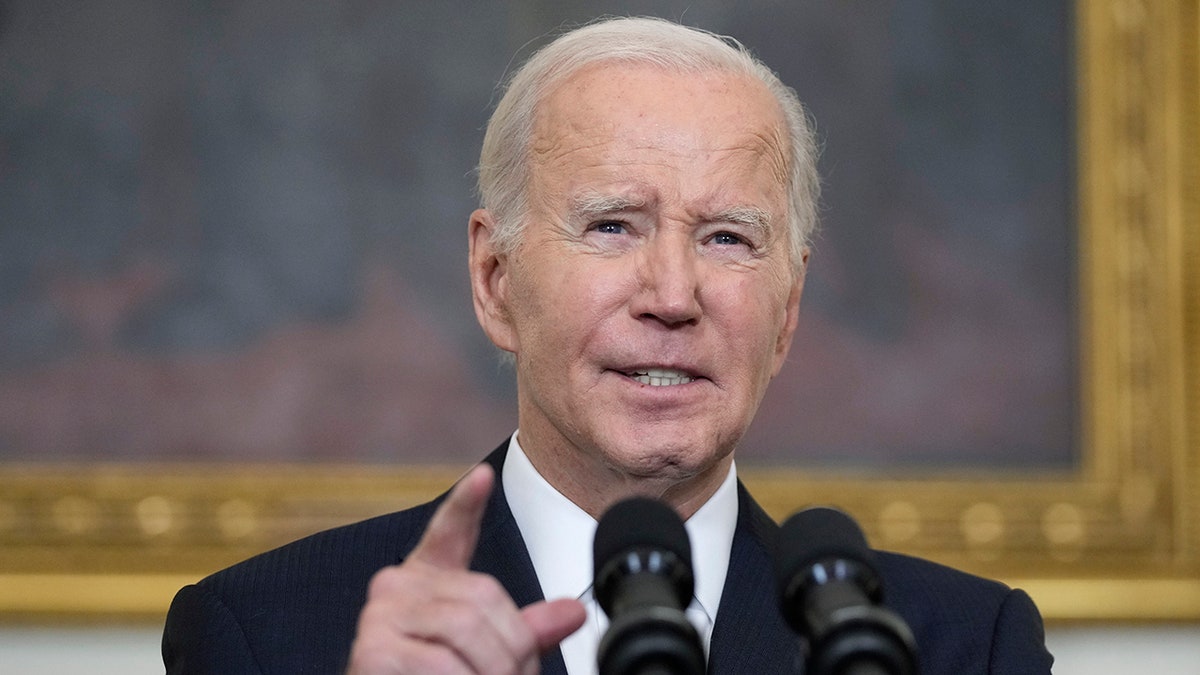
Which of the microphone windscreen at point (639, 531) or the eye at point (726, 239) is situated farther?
the eye at point (726, 239)

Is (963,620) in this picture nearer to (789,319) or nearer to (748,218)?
(789,319)

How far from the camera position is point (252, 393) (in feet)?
11.6

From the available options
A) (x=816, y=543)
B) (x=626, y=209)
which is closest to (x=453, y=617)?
(x=816, y=543)

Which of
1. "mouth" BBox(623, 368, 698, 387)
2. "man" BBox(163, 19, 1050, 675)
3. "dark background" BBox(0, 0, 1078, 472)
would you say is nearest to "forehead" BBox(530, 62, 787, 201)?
"man" BBox(163, 19, 1050, 675)

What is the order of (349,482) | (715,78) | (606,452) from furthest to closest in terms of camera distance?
(349,482), (715,78), (606,452)

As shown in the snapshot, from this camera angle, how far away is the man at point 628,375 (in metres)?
2.00

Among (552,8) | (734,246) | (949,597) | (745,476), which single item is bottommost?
(949,597)

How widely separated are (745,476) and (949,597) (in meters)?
1.34

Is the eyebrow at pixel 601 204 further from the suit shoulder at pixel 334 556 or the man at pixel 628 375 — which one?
the suit shoulder at pixel 334 556

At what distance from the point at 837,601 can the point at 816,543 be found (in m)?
0.09

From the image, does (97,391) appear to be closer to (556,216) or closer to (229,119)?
(229,119)

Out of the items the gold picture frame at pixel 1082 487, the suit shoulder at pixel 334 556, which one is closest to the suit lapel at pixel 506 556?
the suit shoulder at pixel 334 556

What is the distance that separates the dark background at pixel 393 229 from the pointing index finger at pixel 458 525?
86.8 inches

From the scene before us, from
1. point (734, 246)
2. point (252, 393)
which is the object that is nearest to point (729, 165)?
point (734, 246)
